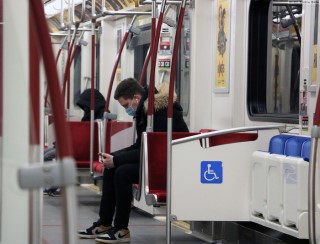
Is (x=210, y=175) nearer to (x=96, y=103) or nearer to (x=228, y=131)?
(x=228, y=131)

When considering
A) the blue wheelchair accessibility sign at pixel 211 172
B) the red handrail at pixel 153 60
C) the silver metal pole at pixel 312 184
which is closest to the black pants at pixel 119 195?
the red handrail at pixel 153 60

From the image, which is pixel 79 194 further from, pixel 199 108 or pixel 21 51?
pixel 21 51

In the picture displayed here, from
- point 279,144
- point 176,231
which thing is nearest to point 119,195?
point 176,231

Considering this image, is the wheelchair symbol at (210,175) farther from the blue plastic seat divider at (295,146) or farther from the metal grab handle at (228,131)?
the blue plastic seat divider at (295,146)

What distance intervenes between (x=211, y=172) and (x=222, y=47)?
6.62 ft

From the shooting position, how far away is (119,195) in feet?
24.8

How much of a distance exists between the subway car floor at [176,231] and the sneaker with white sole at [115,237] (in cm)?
13

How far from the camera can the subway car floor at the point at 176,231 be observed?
664cm

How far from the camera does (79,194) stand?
1176 centimetres

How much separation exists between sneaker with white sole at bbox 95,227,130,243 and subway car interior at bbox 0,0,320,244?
11 millimetres

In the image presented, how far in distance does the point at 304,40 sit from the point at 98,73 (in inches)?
289

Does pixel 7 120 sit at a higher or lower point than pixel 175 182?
higher

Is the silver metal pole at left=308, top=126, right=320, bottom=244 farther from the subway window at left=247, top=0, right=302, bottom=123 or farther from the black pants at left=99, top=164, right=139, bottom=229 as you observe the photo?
the black pants at left=99, top=164, right=139, bottom=229

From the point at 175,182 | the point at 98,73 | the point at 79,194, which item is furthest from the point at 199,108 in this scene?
the point at 98,73
